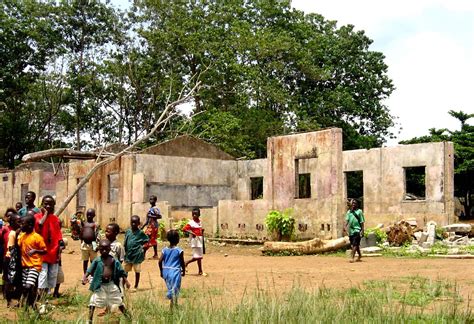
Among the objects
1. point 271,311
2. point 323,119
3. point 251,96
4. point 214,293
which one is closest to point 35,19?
point 251,96

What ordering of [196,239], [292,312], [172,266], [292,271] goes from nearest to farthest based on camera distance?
1. [292,312]
2. [172,266]
3. [196,239]
4. [292,271]

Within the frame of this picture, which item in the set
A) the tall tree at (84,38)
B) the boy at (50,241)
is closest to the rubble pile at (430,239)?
the boy at (50,241)

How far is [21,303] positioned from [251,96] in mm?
26171

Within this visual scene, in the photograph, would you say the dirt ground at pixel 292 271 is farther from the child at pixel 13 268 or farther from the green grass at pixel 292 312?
the green grass at pixel 292 312

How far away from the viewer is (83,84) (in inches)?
1462

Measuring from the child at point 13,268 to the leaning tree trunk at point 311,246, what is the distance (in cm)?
931

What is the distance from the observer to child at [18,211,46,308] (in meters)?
7.99

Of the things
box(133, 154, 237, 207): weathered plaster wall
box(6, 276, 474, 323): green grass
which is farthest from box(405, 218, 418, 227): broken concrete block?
box(6, 276, 474, 323): green grass

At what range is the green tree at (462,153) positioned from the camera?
29.5m

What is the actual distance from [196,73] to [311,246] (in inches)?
680

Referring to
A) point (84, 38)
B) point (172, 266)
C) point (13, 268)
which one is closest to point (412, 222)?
point (172, 266)

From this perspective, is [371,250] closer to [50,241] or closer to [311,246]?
[311,246]

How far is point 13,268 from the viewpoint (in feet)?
28.2

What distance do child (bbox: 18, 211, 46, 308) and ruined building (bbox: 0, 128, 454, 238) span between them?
1162 cm
